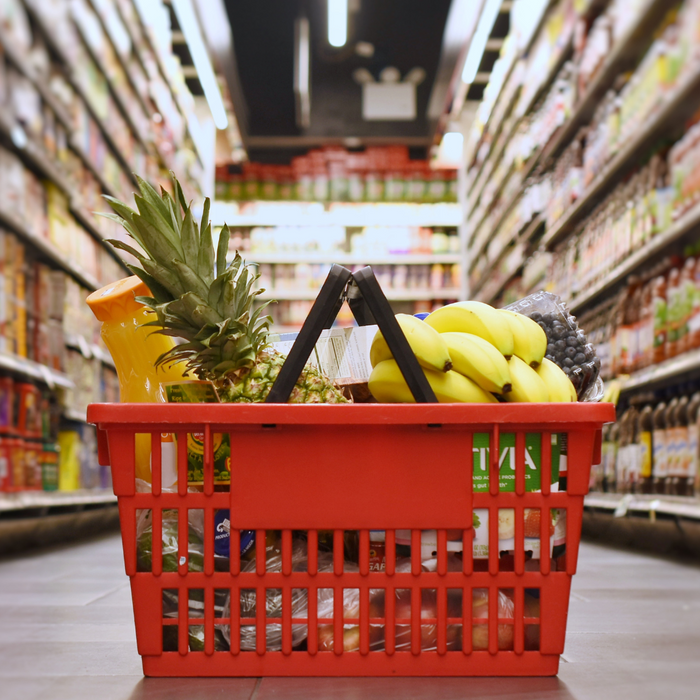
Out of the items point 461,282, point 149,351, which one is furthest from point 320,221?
point 149,351

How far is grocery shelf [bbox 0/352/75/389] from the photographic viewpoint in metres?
2.83

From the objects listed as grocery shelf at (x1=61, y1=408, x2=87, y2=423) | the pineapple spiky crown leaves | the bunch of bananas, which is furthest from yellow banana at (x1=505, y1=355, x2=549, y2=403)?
grocery shelf at (x1=61, y1=408, x2=87, y2=423)

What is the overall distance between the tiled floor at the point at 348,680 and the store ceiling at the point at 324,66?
5908mm

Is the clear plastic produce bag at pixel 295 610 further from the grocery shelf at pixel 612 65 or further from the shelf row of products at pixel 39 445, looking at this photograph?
the grocery shelf at pixel 612 65

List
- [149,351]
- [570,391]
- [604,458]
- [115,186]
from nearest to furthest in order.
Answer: [570,391]
[149,351]
[604,458]
[115,186]

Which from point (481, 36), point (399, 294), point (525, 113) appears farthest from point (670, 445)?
point (399, 294)

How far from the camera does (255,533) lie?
95cm

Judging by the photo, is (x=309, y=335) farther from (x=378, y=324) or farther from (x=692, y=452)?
(x=692, y=452)

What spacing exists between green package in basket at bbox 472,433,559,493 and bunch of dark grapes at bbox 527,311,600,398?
0.34 meters

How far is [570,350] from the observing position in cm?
128

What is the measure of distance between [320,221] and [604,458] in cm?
496

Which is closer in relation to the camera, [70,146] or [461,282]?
[70,146]

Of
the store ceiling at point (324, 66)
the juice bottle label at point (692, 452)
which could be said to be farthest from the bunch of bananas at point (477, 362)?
the store ceiling at point (324, 66)

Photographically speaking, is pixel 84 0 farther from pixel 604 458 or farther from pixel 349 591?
pixel 349 591
